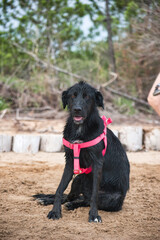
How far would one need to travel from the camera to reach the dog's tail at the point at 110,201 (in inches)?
133

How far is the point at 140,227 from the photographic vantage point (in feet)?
9.62

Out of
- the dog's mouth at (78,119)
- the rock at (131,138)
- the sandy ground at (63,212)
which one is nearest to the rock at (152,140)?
the rock at (131,138)

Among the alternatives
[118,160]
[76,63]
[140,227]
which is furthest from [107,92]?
[140,227]

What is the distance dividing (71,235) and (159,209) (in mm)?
1388

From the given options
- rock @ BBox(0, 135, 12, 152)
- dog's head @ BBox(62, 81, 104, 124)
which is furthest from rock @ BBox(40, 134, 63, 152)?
dog's head @ BBox(62, 81, 104, 124)

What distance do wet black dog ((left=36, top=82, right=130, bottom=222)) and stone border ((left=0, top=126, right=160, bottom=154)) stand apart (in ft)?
9.78

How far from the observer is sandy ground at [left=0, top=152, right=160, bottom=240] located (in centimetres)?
269

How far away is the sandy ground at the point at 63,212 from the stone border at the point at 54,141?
88cm

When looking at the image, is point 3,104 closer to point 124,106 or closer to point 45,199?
point 124,106

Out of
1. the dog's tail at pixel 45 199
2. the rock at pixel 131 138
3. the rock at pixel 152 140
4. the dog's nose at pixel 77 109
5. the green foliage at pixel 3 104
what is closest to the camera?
the dog's nose at pixel 77 109

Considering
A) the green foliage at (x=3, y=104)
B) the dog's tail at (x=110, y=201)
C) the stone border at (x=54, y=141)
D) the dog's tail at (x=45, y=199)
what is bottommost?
the dog's tail at (x=45, y=199)

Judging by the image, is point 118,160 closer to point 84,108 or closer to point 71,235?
point 84,108

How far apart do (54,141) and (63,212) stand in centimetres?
337

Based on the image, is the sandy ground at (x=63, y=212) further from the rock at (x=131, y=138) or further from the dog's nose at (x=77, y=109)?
the rock at (x=131, y=138)
